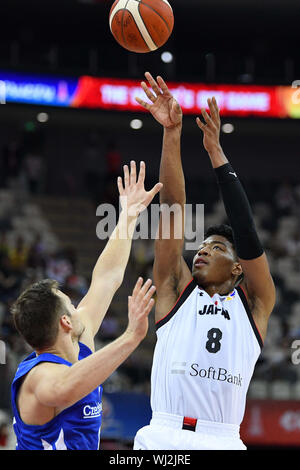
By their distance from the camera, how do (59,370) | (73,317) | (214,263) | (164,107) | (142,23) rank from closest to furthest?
(59,370)
(73,317)
(214,263)
(164,107)
(142,23)

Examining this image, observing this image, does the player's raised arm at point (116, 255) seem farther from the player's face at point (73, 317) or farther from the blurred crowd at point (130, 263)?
the blurred crowd at point (130, 263)

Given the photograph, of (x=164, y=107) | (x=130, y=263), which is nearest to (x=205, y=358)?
(x=164, y=107)

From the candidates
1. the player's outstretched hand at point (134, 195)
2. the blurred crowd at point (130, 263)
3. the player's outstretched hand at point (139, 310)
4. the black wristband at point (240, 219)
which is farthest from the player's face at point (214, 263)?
the blurred crowd at point (130, 263)

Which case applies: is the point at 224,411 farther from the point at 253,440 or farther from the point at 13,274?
the point at 13,274

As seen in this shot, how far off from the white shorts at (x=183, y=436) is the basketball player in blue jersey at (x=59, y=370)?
0.33 meters

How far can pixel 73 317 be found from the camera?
12.6 feet

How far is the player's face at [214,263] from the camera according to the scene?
14.2ft

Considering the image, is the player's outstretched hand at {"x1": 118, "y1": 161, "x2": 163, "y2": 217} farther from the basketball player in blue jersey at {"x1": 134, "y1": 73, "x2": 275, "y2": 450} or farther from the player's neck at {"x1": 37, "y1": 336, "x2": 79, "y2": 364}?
the player's neck at {"x1": 37, "y1": 336, "x2": 79, "y2": 364}

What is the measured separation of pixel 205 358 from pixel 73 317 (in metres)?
0.78

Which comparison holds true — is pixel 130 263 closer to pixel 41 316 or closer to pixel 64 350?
pixel 64 350

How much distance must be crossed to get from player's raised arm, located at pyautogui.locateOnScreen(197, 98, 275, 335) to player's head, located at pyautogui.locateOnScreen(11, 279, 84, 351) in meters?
1.10

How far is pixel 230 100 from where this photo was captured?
15922 mm

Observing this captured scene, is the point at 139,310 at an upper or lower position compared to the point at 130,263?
lower

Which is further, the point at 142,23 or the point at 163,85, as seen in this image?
the point at 142,23
